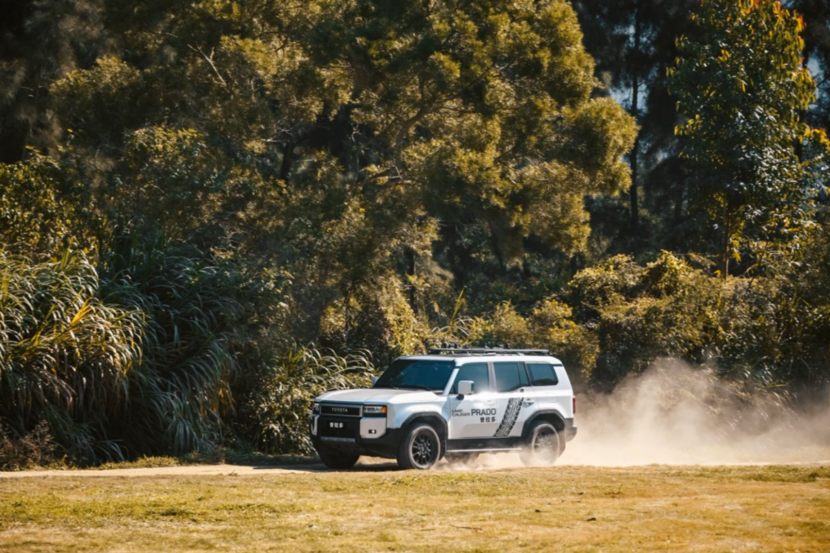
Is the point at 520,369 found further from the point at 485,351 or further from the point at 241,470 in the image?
the point at 241,470

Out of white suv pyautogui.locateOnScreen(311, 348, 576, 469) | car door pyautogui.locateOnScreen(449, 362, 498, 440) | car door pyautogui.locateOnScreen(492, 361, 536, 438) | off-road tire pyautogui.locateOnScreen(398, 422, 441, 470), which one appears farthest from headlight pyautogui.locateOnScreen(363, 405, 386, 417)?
car door pyautogui.locateOnScreen(492, 361, 536, 438)

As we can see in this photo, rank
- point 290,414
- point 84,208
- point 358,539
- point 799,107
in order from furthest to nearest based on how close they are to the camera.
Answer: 1. point 799,107
2. point 84,208
3. point 290,414
4. point 358,539

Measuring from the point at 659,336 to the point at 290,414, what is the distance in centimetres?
951

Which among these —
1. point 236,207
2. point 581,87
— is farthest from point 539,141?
point 236,207

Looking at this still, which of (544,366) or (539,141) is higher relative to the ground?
(539,141)

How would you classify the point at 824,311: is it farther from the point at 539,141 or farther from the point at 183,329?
the point at 183,329

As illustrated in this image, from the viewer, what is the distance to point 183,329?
18891 mm

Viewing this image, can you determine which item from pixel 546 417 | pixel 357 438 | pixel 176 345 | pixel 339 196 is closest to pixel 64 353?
pixel 176 345

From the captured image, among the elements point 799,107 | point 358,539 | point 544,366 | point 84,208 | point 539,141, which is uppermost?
point 799,107

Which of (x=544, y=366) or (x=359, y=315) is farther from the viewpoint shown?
(x=359, y=315)

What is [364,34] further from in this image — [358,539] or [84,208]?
[358,539]

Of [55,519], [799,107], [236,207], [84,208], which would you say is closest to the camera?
[55,519]

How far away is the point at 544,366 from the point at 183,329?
623cm

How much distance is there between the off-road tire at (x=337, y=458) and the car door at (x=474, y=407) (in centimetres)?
157
